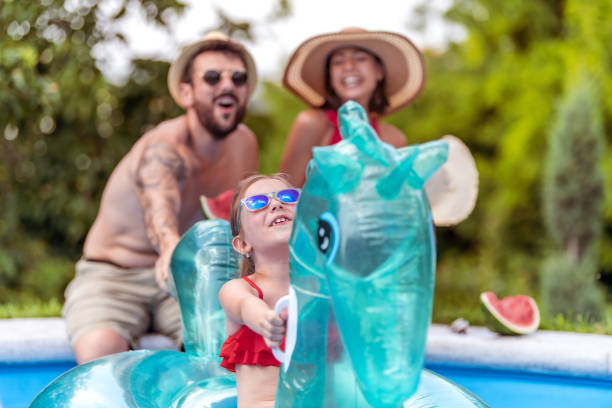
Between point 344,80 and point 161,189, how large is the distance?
1.22 metres

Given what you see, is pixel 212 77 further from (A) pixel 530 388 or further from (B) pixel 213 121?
(A) pixel 530 388

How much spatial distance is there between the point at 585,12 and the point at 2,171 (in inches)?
314

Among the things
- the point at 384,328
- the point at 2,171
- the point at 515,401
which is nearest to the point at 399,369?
the point at 384,328

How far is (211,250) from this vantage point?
9.55ft

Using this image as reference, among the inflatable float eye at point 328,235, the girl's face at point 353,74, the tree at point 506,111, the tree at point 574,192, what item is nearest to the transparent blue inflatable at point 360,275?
the inflatable float eye at point 328,235

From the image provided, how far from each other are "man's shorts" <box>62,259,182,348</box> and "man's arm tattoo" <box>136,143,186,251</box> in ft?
1.41

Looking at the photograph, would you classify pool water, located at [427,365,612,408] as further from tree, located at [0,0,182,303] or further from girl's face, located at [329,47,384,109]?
tree, located at [0,0,182,303]

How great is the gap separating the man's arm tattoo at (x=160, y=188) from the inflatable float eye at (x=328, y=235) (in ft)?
6.19

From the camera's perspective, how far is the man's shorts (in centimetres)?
375

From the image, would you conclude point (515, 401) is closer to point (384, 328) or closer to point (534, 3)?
point (384, 328)

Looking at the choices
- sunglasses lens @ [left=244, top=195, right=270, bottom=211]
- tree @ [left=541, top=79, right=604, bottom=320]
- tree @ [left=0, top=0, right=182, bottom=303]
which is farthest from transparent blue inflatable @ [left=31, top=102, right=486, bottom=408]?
tree @ [left=541, top=79, right=604, bottom=320]

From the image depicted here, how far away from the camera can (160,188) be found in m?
3.76

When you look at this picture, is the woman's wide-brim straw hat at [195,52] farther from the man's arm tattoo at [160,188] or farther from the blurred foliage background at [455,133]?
the blurred foliage background at [455,133]

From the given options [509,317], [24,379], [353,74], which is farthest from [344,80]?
[24,379]
